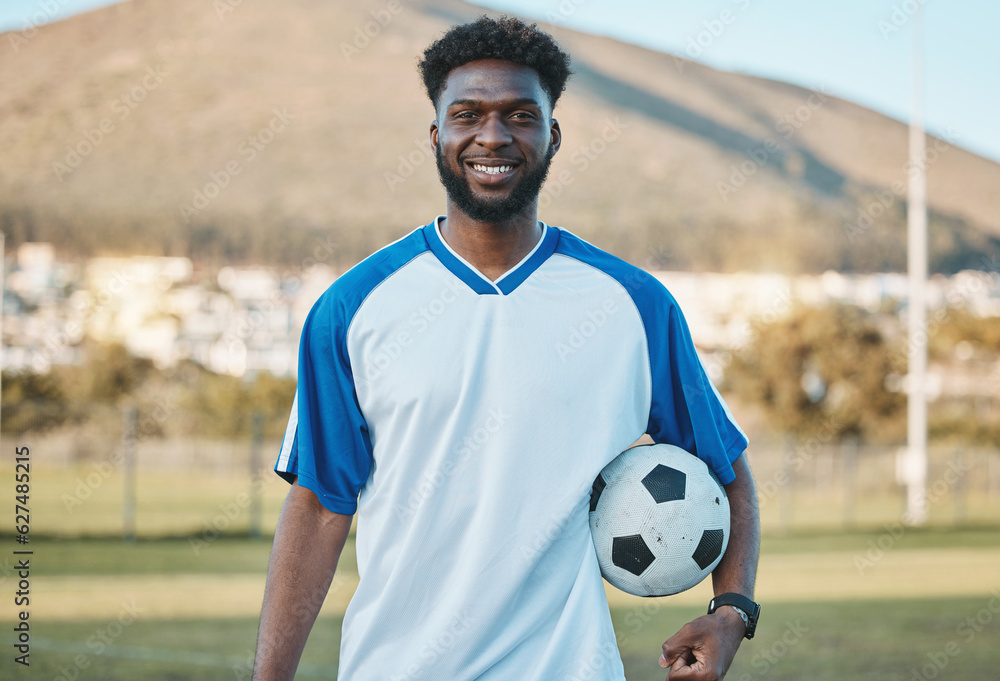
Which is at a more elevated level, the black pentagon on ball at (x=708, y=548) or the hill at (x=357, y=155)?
the hill at (x=357, y=155)

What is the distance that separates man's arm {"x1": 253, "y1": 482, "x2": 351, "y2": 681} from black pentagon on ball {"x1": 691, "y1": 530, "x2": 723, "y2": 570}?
807mm

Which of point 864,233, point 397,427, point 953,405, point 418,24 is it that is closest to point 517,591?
point 397,427

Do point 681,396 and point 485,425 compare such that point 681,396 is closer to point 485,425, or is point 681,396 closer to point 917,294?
point 485,425

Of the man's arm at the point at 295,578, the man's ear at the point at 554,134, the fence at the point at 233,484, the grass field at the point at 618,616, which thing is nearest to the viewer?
the man's arm at the point at 295,578

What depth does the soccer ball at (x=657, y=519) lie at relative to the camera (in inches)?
89.9

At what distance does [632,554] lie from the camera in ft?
7.66

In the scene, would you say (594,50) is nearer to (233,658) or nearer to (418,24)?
(418,24)

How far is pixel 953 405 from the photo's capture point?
5253 cm

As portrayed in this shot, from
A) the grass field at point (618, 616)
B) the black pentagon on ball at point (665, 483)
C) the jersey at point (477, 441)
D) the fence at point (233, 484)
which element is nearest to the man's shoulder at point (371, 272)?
the jersey at point (477, 441)

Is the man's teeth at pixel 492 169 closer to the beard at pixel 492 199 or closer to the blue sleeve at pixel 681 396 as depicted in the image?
the beard at pixel 492 199

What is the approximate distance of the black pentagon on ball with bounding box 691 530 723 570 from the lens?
2.37m

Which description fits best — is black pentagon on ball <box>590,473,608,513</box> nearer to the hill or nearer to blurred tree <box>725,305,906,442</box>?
blurred tree <box>725,305,906,442</box>

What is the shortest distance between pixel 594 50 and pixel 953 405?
149 metres

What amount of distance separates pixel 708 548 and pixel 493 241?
0.86 meters
